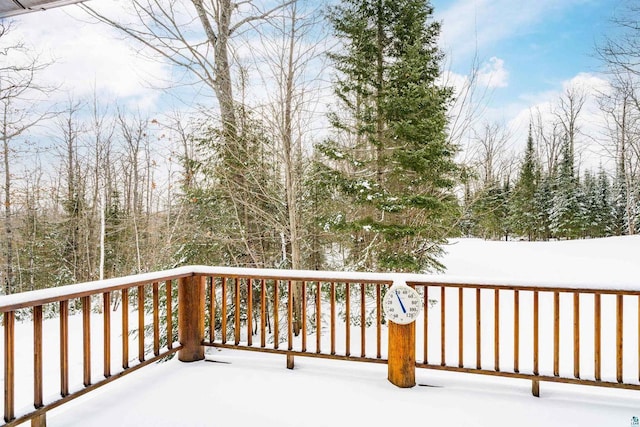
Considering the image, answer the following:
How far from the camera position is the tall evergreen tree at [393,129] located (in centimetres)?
627

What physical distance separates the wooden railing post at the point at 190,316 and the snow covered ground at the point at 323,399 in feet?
0.40

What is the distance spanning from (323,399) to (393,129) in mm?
4992

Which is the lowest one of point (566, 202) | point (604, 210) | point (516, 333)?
point (516, 333)

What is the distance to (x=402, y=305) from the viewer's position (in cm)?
283

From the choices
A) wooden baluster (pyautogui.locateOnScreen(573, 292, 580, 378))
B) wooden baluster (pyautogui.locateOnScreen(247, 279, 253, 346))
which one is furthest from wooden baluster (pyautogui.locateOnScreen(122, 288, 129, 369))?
wooden baluster (pyautogui.locateOnScreen(573, 292, 580, 378))

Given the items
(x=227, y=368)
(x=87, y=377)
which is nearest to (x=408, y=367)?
(x=227, y=368)

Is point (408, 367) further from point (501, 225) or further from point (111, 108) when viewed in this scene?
point (501, 225)

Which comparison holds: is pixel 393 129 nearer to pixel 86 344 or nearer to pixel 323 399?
pixel 323 399

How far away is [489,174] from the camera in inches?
354

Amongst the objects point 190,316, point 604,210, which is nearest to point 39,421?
point 190,316

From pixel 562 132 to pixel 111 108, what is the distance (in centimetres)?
2352

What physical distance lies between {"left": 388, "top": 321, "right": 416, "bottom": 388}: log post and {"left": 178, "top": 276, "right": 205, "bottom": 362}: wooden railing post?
71.5 inches

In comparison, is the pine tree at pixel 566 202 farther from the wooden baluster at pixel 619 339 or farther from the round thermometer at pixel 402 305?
the round thermometer at pixel 402 305

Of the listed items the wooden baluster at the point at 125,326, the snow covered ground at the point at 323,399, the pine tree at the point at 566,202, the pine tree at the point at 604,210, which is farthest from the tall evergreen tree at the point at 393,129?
the pine tree at the point at 604,210
